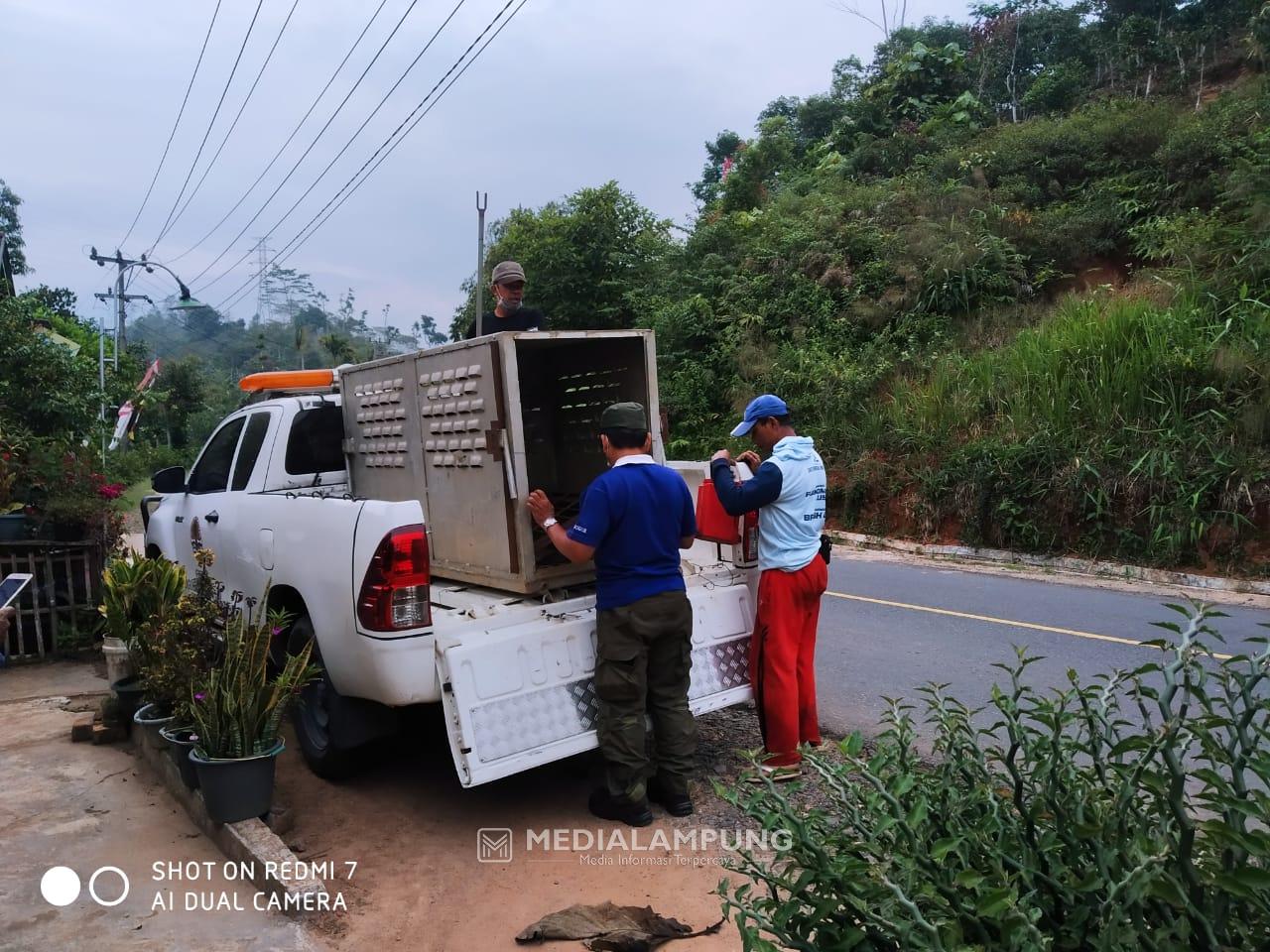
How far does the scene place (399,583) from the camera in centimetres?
401

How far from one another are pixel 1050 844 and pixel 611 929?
1.96 metres

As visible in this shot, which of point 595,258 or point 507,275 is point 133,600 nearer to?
point 507,275

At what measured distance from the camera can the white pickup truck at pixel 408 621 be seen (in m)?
3.97

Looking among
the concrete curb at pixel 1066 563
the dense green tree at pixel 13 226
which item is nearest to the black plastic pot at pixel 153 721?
the concrete curb at pixel 1066 563

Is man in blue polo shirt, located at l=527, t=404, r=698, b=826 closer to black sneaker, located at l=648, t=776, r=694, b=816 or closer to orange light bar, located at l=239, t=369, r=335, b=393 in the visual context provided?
black sneaker, located at l=648, t=776, r=694, b=816

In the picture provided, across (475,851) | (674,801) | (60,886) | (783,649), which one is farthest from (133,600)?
(783,649)

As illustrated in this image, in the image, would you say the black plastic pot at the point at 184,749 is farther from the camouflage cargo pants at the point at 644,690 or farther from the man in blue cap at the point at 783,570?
the man in blue cap at the point at 783,570

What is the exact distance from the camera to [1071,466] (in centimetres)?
1190

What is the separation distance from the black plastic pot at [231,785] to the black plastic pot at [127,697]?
1.62 meters

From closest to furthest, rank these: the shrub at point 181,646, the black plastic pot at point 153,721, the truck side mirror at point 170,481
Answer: the shrub at point 181,646, the black plastic pot at point 153,721, the truck side mirror at point 170,481

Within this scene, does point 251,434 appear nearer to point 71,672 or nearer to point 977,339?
point 71,672

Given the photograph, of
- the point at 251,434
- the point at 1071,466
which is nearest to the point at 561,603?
the point at 251,434

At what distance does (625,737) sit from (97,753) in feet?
10.7

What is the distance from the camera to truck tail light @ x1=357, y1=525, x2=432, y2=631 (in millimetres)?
4008
